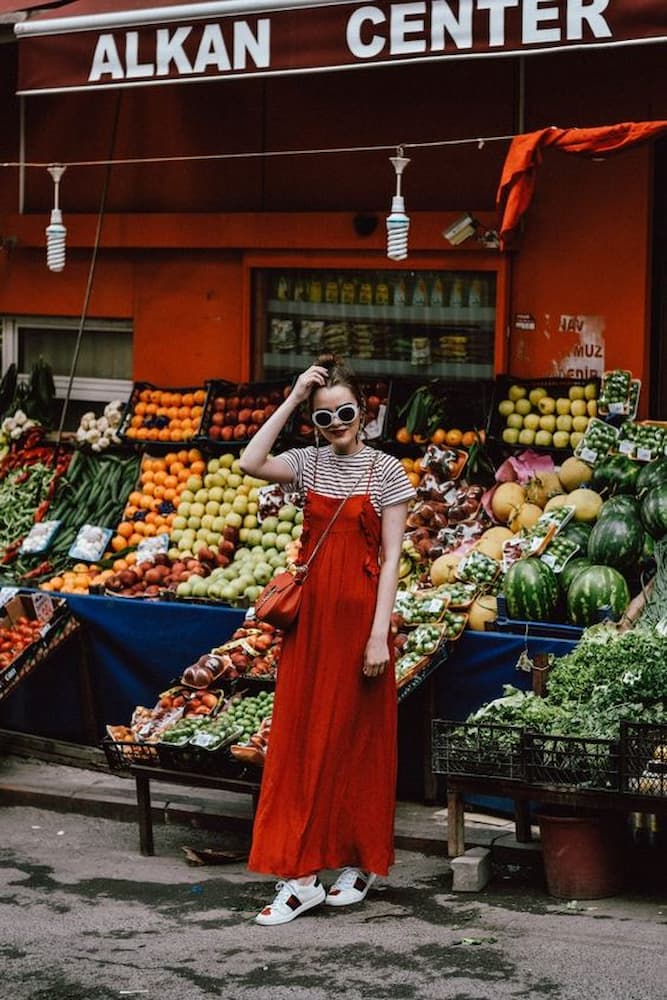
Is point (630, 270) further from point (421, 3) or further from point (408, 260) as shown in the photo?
point (421, 3)

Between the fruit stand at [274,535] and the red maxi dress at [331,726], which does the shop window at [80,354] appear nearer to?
the fruit stand at [274,535]

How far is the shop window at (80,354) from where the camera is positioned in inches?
458

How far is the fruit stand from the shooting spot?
820 cm

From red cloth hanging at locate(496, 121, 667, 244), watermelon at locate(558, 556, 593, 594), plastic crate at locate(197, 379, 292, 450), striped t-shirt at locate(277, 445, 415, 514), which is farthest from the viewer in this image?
plastic crate at locate(197, 379, 292, 450)

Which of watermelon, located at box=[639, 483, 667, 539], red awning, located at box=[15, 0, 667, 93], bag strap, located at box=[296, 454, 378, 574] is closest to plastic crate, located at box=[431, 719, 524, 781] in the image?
bag strap, located at box=[296, 454, 378, 574]

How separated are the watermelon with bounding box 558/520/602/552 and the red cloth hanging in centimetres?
159

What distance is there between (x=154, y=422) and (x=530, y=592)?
3.42 meters

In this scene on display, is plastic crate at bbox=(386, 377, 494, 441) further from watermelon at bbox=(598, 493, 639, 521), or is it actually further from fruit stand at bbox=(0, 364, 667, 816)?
watermelon at bbox=(598, 493, 639, 521)

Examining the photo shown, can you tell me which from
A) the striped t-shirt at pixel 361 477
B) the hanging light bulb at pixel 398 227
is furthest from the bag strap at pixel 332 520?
the hanging light bulb at pixel 398 227

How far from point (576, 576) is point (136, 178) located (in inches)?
185

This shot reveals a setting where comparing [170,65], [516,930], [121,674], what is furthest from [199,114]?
[516,930]

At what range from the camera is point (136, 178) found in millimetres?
11375

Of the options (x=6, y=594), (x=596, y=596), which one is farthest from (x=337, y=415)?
(x=6, y=594)

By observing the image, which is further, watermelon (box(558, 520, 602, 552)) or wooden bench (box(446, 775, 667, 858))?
watermelon (box(558, 520, 602, 552))
